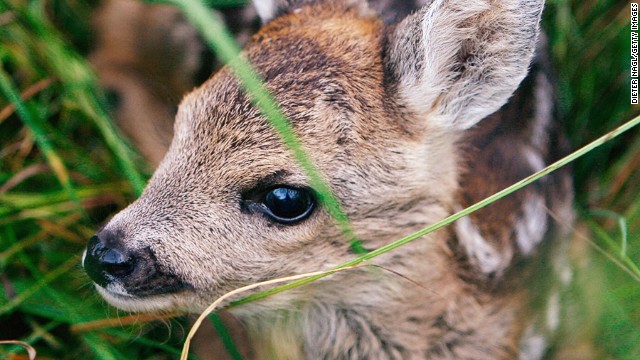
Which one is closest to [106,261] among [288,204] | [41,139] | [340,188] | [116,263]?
[116,263]

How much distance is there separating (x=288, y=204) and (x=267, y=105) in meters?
0.32

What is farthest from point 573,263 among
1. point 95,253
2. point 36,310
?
point 36,310

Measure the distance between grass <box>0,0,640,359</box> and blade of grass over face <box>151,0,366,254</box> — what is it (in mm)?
762

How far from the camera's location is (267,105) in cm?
185

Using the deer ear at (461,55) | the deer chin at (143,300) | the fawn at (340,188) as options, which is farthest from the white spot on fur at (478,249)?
the deer chin at (143,300)

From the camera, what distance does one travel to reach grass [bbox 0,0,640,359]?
2666mm

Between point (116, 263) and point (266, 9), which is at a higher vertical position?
point (266, 9)

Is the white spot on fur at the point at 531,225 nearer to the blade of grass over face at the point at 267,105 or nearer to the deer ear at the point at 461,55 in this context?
the deer ear at the point at 461,55

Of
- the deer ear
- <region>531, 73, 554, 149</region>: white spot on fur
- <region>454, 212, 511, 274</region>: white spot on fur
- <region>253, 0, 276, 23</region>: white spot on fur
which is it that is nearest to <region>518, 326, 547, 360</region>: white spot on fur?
<region>454, 212, 511, 274</region>: white spot on fur

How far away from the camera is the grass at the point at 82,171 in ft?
8.75

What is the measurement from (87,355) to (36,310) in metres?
0.23

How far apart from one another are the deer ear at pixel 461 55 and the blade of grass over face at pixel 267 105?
36 cm

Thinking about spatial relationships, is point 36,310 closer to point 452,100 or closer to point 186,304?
point 186,304

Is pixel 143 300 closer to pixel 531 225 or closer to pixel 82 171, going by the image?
pixel 82 171
